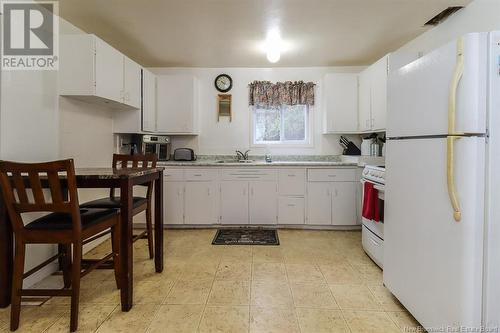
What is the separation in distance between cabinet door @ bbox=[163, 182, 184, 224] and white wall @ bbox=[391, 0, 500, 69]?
2983 millimetres

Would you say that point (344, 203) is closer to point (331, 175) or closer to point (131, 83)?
point (331, 175)

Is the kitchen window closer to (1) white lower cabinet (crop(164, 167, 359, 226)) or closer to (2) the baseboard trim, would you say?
(1) white lower cabinet (crop(164, 167, 359, 226))

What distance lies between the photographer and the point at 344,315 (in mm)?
1688

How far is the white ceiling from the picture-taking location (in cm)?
232

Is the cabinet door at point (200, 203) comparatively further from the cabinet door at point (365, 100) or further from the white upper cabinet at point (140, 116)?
the cabinet door at point (365, 100)

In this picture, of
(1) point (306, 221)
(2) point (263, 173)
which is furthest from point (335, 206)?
(2) point (263, 173)

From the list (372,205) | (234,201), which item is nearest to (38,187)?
(234,201)

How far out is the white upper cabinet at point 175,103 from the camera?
3.78 meters

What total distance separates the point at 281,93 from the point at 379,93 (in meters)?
1.38

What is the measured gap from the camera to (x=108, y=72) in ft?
8.77

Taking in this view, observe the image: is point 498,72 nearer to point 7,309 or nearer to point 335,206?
point 335,206

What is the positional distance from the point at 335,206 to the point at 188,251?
196 cm

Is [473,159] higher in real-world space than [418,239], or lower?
higher

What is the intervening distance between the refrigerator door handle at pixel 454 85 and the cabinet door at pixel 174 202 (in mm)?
2981
